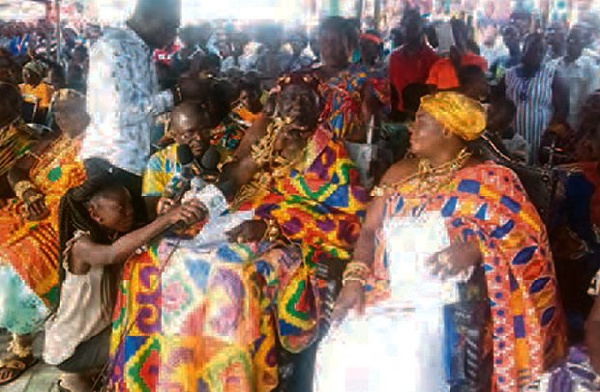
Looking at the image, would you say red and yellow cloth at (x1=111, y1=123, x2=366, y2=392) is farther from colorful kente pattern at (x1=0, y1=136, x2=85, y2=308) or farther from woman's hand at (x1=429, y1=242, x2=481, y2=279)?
colorful kente pattern at (x1=0, y1=136, x2=85, y2=308)

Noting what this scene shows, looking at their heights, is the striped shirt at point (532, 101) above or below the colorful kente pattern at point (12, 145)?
above

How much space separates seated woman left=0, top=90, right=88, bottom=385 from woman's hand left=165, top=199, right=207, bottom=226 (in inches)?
33.3

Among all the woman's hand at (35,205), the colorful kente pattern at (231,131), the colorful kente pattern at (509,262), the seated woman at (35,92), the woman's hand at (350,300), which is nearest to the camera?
the colorful kente pattern at (509,262)

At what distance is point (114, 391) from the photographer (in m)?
3.21

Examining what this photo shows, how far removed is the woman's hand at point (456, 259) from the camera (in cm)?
268

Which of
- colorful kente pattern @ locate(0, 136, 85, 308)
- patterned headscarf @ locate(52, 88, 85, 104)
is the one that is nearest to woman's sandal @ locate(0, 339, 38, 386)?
colorful kente pattern @ locate(0, 136, 85, 308)

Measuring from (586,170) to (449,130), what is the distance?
93cm

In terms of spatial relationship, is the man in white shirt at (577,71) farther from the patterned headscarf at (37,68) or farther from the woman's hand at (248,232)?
the patterned headscarf at (37,68)

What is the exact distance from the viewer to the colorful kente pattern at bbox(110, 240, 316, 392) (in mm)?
2951

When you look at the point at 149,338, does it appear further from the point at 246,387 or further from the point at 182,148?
the point at 182,148

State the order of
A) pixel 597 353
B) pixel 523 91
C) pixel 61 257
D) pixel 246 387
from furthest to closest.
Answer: pixel 523 91 → pixel 61 257 → pixel 246 387 → pixel 597 353

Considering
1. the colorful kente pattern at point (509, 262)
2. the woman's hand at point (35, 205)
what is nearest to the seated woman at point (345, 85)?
the colorful kente pattern at point (509, 262)

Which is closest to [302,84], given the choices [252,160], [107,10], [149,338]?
[252,160]

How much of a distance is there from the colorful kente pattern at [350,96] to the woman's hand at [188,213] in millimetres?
694
